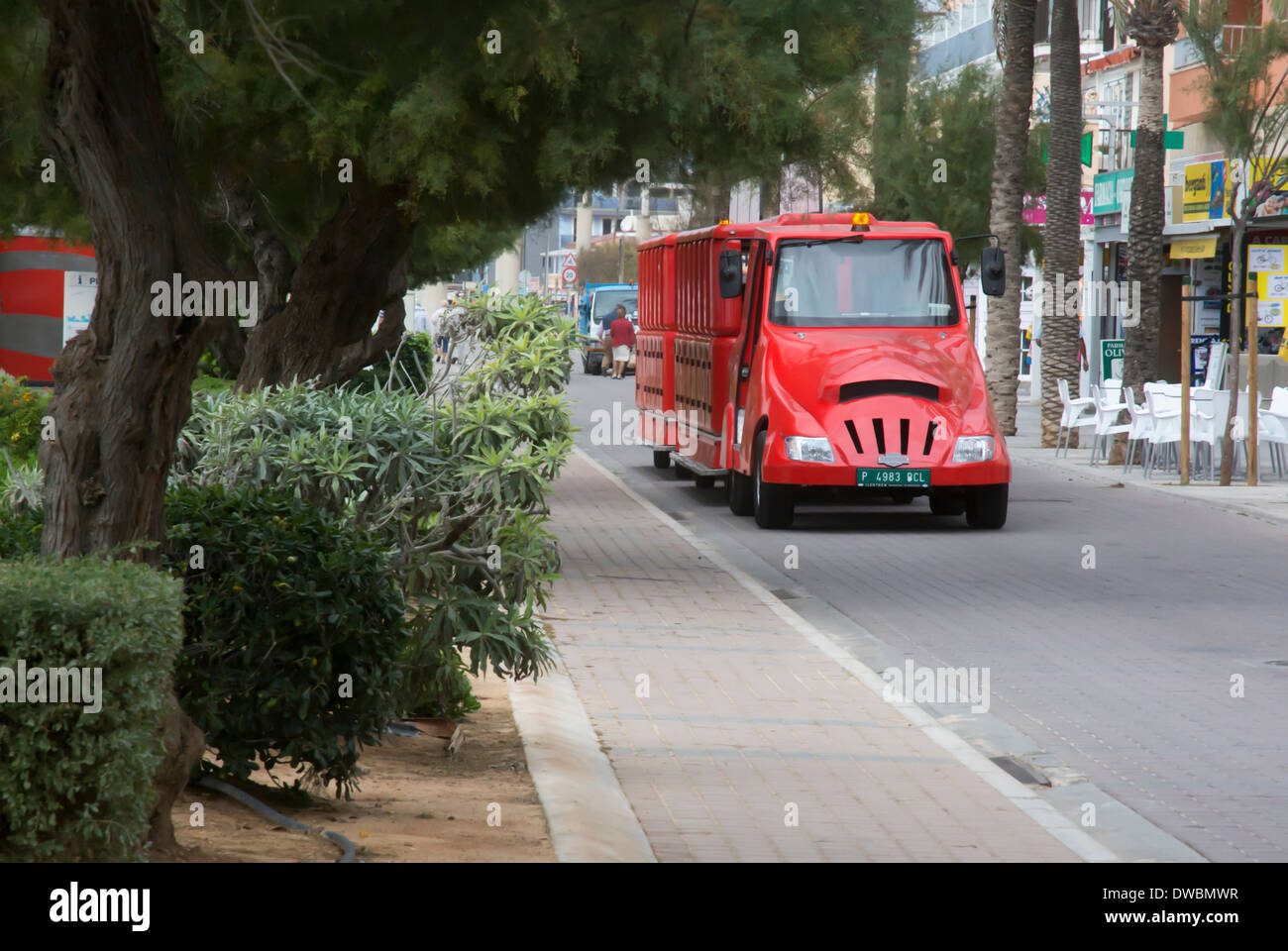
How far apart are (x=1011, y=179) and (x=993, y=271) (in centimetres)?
1001

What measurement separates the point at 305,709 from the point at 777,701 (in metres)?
3.58

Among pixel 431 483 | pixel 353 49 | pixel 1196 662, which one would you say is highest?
pixel 353 49

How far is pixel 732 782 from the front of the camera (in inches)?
283

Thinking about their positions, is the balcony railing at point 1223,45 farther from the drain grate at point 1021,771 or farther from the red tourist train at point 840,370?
the drain grate at point 1021,771

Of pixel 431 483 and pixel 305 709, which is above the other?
pixel 431 483

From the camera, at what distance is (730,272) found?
17.9 meters

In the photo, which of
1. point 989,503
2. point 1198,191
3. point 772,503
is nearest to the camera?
point 772,503

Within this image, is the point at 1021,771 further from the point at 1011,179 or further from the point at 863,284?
the point at 1011,179

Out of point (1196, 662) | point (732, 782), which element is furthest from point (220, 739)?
point (1196, 662)

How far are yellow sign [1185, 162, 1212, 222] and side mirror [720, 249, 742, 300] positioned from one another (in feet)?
59.5

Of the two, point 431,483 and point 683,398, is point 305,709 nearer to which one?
point 431,483

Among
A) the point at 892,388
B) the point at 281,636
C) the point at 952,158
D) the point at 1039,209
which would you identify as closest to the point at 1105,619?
the point at 892,388

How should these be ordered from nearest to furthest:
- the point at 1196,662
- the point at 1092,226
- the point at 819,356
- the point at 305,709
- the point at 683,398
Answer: the point at 305,709
the point at 1196,662
the point at 819,356
the point at 683,398
the point at 1092,226
